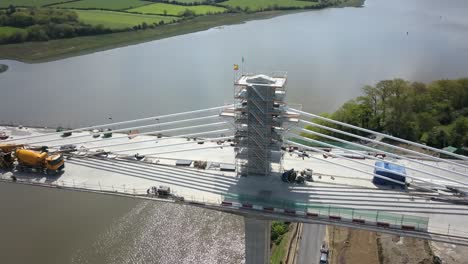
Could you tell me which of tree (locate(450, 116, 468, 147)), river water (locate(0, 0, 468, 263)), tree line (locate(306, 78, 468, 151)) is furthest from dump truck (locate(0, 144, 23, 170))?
tree (locate(450, 116, 468, 147))

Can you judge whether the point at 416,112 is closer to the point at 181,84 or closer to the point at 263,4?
the point at 181,84

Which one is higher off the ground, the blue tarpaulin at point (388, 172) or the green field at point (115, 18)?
the green field at point (115, 18)

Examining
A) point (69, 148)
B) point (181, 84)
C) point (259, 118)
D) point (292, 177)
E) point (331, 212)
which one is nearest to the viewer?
point (331, 212)

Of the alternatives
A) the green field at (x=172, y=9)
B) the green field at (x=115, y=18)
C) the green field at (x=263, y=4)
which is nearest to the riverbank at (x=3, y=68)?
the green field at (x=115, y=18)

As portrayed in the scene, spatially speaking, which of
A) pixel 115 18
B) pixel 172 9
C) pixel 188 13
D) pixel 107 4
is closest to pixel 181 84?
pixel 115 18

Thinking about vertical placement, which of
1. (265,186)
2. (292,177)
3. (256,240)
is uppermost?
(292,177)

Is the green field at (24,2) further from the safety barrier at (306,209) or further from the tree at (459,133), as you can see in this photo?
the tree at (459,133)
